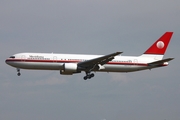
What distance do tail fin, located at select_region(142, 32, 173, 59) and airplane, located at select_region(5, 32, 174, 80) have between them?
2.22 m

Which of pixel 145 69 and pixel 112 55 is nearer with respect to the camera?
pixel 112 55

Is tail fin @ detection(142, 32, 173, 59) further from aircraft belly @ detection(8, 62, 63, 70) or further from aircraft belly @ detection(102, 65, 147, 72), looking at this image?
aircraft belly @ detection(8, 62, 63, 70)

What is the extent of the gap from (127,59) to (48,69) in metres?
13.2

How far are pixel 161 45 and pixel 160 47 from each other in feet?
1.60

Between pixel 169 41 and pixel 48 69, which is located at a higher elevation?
pixel 169 41

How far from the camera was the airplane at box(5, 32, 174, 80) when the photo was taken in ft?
222

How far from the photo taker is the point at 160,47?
7719 cm

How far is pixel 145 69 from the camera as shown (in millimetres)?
73875

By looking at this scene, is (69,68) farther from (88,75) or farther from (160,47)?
(160,47)

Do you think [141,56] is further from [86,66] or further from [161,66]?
[86,66]

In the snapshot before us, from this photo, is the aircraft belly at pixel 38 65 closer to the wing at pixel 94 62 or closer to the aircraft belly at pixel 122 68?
the wing at pixel 94 62

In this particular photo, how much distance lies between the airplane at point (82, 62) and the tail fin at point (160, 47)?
2.22 metres

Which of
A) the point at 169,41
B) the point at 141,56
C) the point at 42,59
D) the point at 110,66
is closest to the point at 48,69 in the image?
the point at 42,59

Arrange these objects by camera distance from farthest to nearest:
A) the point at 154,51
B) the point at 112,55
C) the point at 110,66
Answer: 1. the point at 154,51
2. the point at 110,66
3. the point at 112,55
